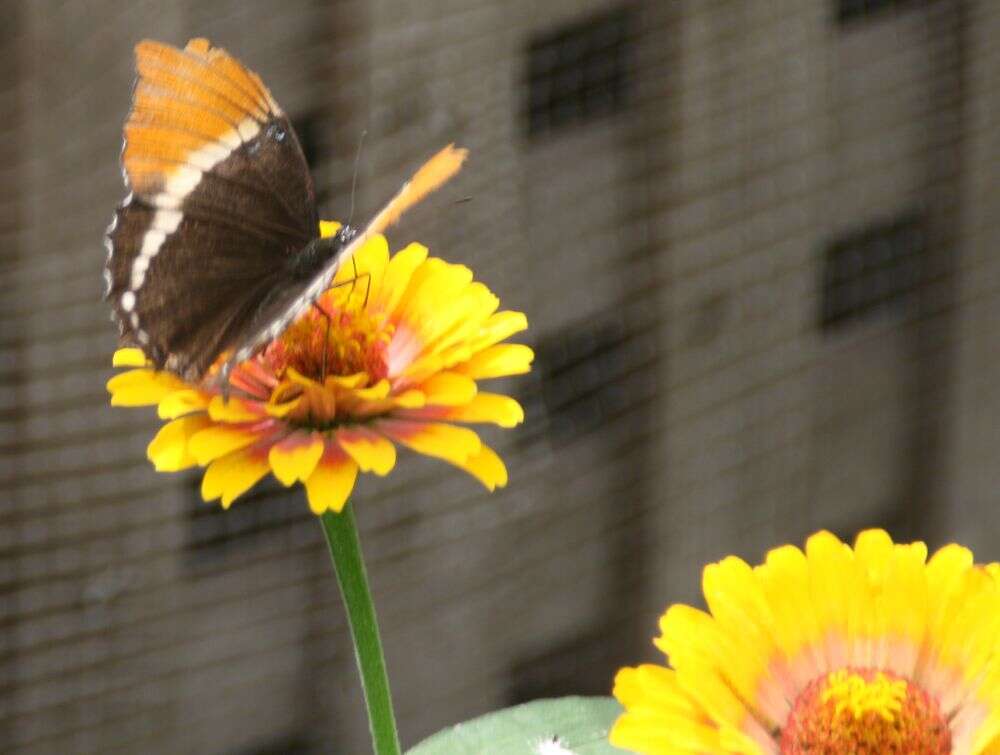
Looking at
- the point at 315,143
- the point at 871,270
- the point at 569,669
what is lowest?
the point at 569,669

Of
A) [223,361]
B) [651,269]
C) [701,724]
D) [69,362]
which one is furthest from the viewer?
[651,269]

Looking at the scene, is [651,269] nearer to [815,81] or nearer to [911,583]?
[815,81]

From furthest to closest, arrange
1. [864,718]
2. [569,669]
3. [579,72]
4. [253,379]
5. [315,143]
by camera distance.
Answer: [569,669], [579,72], [315,143], [253,379], [864,718]

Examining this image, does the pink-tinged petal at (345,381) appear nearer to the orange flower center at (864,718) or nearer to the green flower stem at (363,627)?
the green flower stem at (363,627)

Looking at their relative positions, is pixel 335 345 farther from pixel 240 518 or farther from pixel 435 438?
pixel 240 518

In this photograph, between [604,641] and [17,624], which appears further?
[604,641]

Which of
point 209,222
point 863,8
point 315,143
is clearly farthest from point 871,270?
point 209,222

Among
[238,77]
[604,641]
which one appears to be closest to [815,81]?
[604,641]
